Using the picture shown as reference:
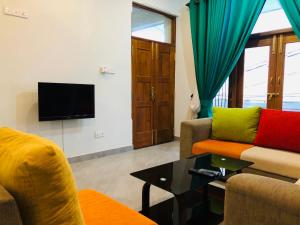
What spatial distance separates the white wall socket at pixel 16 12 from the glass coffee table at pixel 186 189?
2466mm

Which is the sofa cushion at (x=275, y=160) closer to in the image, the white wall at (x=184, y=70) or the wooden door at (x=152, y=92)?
the wooden door at (x=152, y=92)

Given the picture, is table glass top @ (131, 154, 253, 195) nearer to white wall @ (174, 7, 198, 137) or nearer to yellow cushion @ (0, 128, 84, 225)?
yellow cushion @ (0, 128, 84, 225)

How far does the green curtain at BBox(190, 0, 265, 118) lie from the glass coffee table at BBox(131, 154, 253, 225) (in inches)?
87.1

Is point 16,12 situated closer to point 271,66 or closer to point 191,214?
point 191,214

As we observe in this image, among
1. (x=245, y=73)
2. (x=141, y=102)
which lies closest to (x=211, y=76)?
(x=245, y=73)

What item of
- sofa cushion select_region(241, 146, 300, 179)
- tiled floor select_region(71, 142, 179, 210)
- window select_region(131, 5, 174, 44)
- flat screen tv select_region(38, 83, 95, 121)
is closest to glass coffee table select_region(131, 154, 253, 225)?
sofa cushion select_region(241, 146, 300, 179)

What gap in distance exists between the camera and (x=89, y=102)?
3.46 metres

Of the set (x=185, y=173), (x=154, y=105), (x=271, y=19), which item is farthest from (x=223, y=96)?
(x=185, y=173)

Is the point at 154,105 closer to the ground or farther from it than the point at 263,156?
farther from it

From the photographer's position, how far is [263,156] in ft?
7.76

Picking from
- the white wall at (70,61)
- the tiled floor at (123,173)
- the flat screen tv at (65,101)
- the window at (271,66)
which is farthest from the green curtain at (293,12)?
the flat screen tv at (65,101)

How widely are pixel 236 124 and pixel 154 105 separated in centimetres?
196

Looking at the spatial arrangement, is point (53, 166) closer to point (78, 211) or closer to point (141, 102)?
point (78, 211)

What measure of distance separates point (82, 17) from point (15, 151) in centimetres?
311
